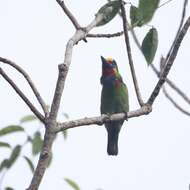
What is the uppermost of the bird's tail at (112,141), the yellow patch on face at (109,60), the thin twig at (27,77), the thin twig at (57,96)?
the yellow patch on face at (109,60)

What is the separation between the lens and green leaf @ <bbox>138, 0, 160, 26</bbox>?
2029 mm

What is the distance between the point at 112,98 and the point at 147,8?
3.47 metres

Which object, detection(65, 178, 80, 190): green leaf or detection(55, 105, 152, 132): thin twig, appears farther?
detection(65, 178, 80, 190): green leaf

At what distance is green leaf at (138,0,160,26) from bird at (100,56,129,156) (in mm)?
3204

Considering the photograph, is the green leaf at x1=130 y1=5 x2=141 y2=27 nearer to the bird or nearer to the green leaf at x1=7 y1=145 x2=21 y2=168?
the green leaf at x1=7 y1=145 x2=21 y2=168

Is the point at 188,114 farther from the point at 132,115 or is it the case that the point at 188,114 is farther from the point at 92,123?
the point at 92,123

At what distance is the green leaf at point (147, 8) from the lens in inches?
79.9

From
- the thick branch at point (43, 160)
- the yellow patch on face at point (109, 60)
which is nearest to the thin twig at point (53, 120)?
the thick branch at point (43, 160)

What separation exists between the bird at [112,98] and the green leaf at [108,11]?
9.79 ft

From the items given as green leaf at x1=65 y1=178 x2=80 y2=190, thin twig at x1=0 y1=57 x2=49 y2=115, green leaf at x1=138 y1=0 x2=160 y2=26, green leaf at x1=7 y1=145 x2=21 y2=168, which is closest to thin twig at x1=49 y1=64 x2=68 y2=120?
thin twig at x1=0 y1=57 x2=49 y2=115

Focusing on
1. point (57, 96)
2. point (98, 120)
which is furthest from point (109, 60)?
point (57, 96)

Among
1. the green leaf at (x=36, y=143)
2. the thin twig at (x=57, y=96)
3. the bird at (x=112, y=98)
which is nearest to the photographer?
the thin twig at (x=57, y=96)

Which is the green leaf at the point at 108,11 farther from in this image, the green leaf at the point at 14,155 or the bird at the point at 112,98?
the bird at the point at 112,98

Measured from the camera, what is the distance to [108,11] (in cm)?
225
